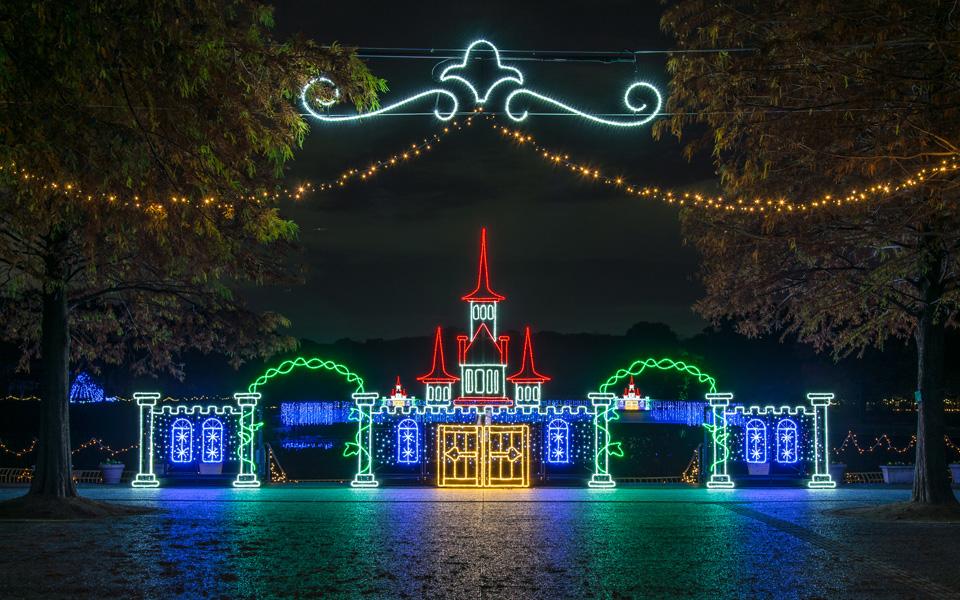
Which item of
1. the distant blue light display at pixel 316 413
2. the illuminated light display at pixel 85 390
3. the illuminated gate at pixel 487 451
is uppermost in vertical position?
the illuminated light display at pixel 85 390

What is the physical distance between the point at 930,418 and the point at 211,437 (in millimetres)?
15841

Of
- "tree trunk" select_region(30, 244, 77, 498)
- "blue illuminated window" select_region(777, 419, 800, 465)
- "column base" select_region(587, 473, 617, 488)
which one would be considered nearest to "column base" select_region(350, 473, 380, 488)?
"column base" select_region(587, 473, 617, 488)

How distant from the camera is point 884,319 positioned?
63.7 ft

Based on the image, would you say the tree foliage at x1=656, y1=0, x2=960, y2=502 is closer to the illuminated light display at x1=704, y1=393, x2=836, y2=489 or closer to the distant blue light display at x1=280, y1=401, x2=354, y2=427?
the illuminated light display at x1=704, y1=393, x2=836, y2=489

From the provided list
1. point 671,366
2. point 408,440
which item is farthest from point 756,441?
point 408,440

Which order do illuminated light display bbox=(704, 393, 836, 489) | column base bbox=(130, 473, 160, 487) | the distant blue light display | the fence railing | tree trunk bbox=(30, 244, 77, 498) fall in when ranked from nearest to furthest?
tree trunk bbox=(30, 244, 77, 498), illuminated light display bbox=(704, 393, 836, 489), column base bbox=(130, 473, 160, 487), the fence railing, the distant blue light display

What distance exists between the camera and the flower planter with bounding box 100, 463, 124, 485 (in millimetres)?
27344

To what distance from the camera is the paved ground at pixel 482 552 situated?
1012 cm

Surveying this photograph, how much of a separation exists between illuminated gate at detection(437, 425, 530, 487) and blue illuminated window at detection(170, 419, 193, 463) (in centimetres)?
589

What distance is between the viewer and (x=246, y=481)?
2519 centimetres

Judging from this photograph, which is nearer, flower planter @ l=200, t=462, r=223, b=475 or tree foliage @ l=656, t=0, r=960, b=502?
tree foliage @ l=656, t=0, r=960, b=502

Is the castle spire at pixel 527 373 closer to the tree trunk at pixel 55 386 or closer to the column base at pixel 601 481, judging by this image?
the column base at pixel 601 481

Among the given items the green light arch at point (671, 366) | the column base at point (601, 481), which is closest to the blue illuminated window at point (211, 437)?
the column base at point (601, 481)

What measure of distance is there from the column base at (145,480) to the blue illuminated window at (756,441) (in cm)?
1387
